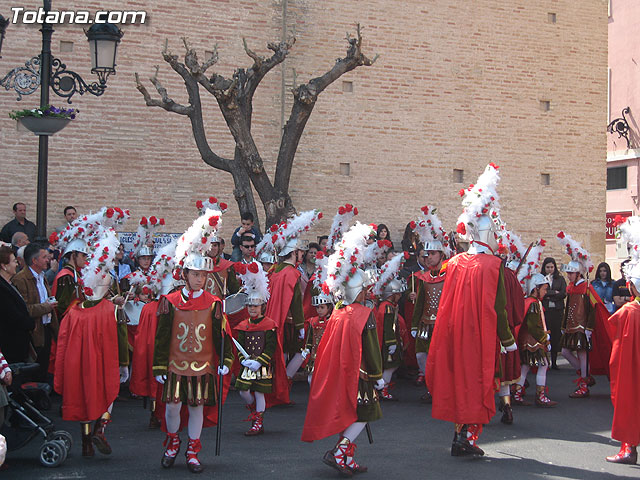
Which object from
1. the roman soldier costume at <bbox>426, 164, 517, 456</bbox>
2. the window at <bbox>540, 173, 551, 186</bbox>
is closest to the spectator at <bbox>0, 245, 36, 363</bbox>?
the roman soldier costume at <bbox>426, 164, 517, 456</bbox>

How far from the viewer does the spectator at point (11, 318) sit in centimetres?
812

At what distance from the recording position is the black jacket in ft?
26.6

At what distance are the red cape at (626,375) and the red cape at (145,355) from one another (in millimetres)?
4900

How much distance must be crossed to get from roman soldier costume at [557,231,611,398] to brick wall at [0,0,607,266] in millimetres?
7587

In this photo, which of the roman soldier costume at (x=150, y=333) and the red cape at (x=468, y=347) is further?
the roman soldier costume at (x=150, y=333)

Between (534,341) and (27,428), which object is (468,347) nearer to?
(534,341)

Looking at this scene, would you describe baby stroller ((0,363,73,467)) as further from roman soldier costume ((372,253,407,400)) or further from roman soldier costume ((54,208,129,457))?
roman soldier costume ((372,253,407,400))

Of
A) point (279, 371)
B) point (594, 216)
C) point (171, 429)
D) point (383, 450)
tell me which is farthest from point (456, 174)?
point (171, 429)

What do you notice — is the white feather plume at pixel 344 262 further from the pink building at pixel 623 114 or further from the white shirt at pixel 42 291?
the pink building at pixel 623 114

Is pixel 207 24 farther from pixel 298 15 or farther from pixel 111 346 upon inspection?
pixel 111 346

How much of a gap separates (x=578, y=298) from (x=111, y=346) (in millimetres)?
7162

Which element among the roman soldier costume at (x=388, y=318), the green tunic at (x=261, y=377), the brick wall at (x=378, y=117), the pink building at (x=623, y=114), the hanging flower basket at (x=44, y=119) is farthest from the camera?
the pink building at (x=623, y=114)

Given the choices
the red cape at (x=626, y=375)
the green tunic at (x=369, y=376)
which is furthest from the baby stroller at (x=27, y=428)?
the red cape at (x=626, y=375)

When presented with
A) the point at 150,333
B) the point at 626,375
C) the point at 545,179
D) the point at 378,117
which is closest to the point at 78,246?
the point at 150,333
